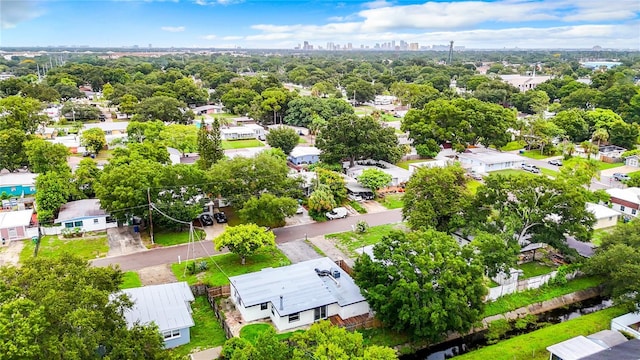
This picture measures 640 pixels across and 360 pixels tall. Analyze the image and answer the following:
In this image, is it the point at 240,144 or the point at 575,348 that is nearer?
the point at 575,348

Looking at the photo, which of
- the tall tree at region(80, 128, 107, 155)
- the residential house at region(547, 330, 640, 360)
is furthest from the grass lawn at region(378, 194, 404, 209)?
the tall tree at region(80, 128, 107, 155)

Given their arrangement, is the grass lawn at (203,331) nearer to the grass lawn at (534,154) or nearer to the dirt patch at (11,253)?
the dirt patch at (11,253)

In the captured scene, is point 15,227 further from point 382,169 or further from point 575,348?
point 575,348

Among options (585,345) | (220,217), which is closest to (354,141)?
(220,217)

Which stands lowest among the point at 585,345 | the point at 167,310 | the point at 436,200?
the point at 585,345

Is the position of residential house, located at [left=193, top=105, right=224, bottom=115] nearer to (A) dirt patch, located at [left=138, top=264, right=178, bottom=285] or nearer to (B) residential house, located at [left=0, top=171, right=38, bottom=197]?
(B) residential house, located at [left=0, top=171, right=38, bottom=197]

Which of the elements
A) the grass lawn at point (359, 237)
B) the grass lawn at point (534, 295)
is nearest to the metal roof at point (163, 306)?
the grass lawn at point (359, 237)
